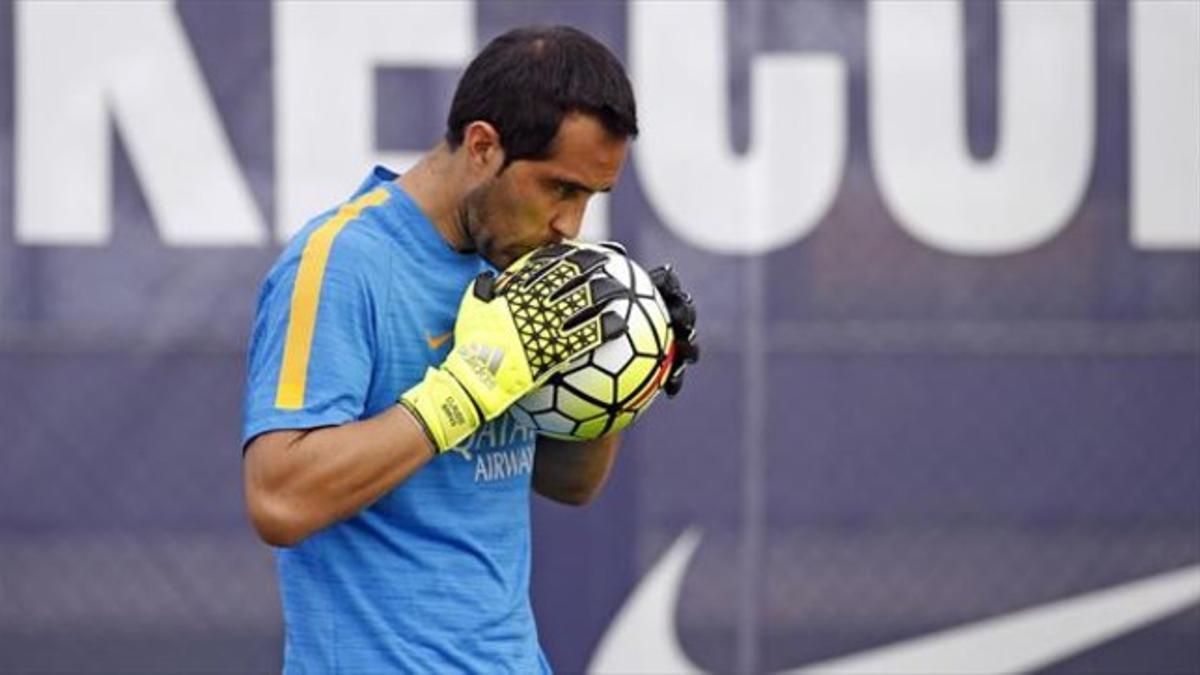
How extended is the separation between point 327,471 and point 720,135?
1.77 meters

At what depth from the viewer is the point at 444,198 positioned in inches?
102

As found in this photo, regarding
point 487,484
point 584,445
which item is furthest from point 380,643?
point 584,445

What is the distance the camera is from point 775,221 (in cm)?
402

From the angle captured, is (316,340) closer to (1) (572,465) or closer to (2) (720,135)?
(1) (572,465)

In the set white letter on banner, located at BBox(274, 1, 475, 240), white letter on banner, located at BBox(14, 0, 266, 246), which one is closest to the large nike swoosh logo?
white letter on banner, located at BBox(274, 1, 475, 240)

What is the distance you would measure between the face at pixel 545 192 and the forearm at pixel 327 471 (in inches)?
10.5

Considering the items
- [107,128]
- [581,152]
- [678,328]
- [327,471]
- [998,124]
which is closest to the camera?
[327,471]

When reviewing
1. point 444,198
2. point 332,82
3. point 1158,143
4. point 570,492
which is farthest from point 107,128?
point 1158,143

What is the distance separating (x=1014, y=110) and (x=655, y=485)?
3.10ft

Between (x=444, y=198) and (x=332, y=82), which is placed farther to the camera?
(x=332, y=82)

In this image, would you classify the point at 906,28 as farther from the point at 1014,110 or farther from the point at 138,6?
the point at 138,6

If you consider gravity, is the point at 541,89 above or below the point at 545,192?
above

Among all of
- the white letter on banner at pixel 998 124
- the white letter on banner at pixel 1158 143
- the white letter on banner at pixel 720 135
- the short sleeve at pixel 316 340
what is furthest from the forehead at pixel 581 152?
the white letter on banner at pixel 1158 143

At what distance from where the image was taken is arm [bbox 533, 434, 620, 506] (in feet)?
9.48
